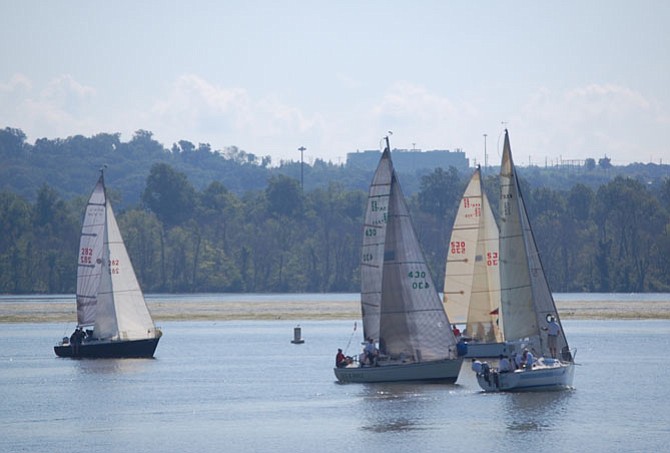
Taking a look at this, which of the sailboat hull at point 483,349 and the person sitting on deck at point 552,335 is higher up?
the person sitting on deck at point 552,335

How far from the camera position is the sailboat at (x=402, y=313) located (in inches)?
2357

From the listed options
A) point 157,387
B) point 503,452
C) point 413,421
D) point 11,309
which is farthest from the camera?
point 11,309

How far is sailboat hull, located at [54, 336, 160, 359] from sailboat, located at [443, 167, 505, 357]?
1722cm

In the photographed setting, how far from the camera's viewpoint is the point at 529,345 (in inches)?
2389

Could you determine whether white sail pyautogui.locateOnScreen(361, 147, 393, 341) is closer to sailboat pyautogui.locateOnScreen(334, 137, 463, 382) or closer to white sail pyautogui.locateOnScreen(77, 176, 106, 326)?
sailboat pyautogui.locateOnScreen(334, 137, 463, 382)

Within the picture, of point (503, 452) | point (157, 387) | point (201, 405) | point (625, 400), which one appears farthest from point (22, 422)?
point (625, 400)

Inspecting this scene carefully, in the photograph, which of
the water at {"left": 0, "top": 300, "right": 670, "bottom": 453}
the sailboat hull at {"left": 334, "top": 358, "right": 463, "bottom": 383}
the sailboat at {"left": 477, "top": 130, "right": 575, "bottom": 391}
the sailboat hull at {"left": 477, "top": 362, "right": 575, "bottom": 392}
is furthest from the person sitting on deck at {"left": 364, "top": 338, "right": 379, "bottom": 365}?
the sailboat at {"left": 477, "top": 130, "right": 575, "bottom": 391}

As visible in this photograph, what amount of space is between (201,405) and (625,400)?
1728 cm

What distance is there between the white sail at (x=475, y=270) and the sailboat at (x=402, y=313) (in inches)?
525

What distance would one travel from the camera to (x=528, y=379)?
58281 millimetres

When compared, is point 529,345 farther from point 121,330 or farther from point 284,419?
point 121,330

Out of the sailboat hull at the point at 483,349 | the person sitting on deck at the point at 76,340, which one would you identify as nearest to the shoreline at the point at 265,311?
the person sitting on deck at the point at 76,340

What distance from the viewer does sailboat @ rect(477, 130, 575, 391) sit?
6047 cm

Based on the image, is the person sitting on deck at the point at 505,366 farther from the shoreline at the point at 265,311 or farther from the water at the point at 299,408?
the shoreline at the point at 265,311
